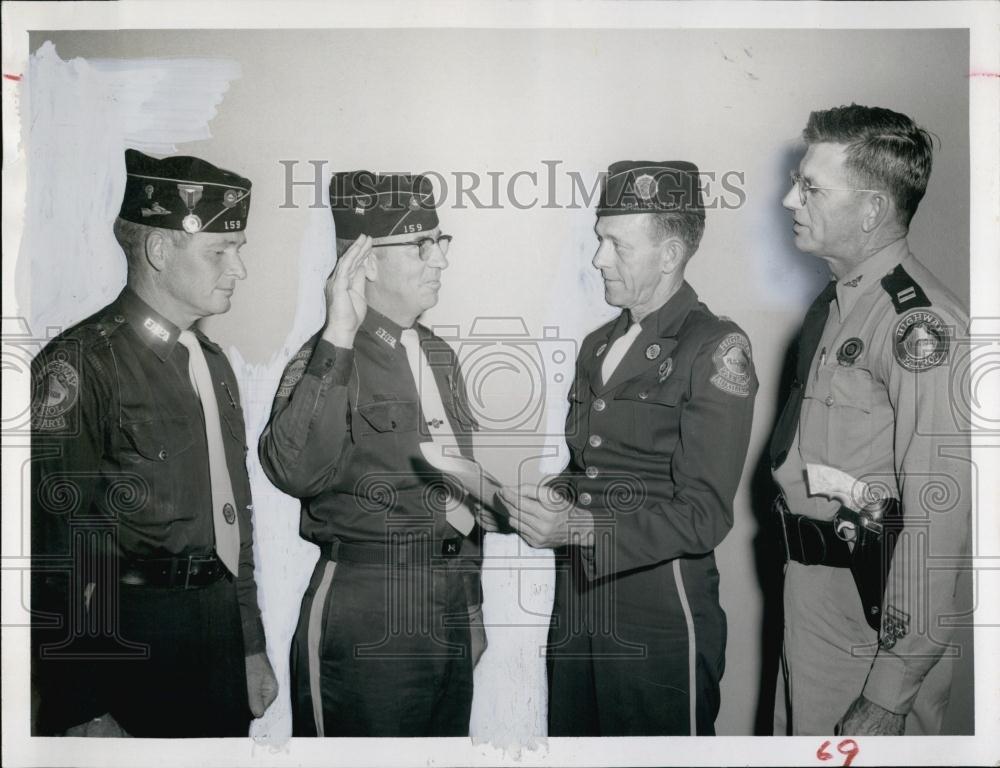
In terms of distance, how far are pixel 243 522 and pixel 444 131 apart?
133 centimetres

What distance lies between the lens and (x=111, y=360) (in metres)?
3.00

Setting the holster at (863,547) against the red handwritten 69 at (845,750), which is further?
the red handwritten 69 at (845,750)

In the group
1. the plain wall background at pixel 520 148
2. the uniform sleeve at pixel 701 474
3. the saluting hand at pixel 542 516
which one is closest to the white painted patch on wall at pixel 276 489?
the plain wall background at pixel 520 148

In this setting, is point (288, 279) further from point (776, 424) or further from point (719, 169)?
point (776, 424)

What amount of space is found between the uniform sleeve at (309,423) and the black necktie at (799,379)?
1.28 metres

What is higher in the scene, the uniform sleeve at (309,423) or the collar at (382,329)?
the collar at (382,329)

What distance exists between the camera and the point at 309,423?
9.84 feet

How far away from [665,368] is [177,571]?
5.14 feet

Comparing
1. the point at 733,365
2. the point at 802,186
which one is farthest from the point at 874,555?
the point at 802,186

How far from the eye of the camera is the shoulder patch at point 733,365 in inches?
118

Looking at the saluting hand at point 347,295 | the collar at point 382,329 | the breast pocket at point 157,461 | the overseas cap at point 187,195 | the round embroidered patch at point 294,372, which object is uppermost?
the overseas cap at point 187,195

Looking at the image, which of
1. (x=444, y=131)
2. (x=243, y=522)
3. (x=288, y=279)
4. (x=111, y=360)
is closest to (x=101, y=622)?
(x=243, y=522)

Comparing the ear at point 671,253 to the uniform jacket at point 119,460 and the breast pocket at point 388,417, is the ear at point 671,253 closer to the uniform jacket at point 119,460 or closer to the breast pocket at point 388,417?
the breast pocket at point 388,417

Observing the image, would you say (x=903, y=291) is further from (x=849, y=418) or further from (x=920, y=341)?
(x=849, y=418)
